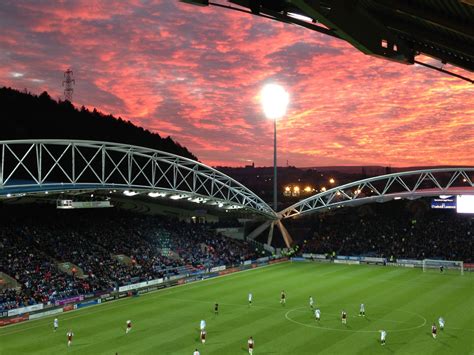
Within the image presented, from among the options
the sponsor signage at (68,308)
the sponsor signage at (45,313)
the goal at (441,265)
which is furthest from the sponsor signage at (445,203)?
the sponsor signage at (45,313)

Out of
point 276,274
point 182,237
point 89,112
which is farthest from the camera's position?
point 89,112

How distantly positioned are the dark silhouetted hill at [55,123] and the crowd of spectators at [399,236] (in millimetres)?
44949

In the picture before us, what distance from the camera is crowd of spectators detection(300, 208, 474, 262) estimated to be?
6806cm

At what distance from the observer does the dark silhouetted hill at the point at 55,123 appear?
270 ft

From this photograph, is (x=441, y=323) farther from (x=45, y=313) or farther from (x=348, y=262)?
(x=348, y=262)

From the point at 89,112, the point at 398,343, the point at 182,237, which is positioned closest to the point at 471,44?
the point at 398,343

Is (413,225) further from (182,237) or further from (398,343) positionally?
→ (398,343)

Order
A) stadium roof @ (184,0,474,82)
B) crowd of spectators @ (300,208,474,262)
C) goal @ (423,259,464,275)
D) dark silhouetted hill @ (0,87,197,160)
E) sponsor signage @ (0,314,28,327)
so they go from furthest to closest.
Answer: dark silhouetted hill @ (0,87,197,160), crowd of spectators @ (300,208,474,262), goal @ (423,259,464,275), sponsor signage @ (0,314,28,327), stadium roof @ (184,0,474,82)

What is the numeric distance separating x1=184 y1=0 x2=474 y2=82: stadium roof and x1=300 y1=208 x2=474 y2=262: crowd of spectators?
200 feet

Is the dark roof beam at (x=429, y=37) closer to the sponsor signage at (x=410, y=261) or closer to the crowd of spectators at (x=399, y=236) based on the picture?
the sponsor signage at (x=410, y=261)

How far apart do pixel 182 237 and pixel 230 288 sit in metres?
17.4

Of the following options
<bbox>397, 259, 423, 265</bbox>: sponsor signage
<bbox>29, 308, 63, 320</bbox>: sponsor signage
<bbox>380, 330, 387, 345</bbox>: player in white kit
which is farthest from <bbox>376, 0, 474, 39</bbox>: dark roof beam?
<bbox>397, 259, 423, 265</bbox>: sponsor signage

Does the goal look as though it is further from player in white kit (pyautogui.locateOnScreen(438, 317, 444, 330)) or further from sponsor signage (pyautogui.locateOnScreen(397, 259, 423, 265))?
player in white kit (pyautogui.locateOnScreen(438, 317, 444, 330))

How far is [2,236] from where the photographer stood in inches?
1825
